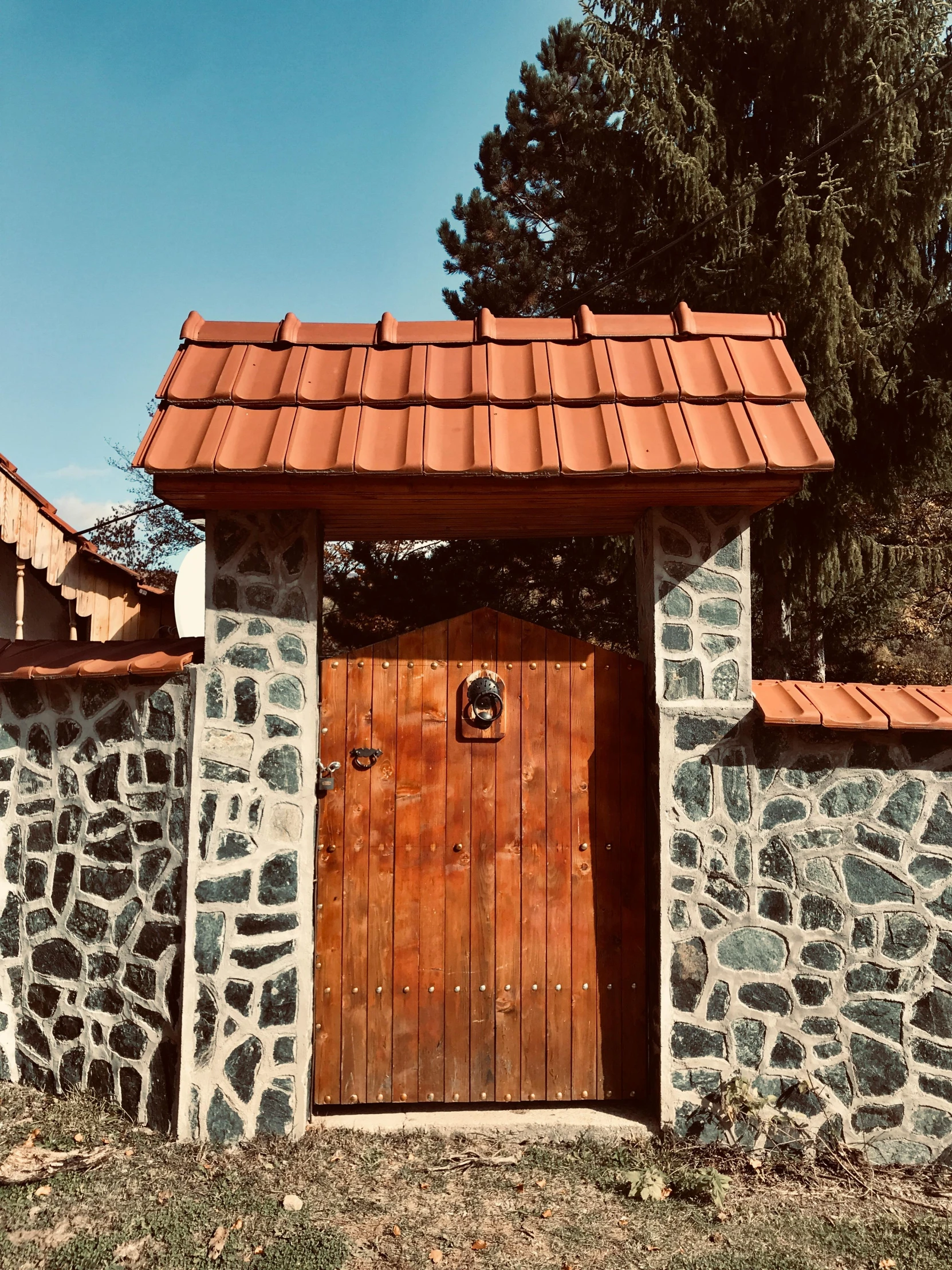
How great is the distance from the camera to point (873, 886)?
353cm

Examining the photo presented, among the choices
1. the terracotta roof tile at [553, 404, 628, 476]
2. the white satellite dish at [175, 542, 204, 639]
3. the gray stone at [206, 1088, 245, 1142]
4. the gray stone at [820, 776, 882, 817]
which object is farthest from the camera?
the white satellite dish at [175, 542, 204, 639]

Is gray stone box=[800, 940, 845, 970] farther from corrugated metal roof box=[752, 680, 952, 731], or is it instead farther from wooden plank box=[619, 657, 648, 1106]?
corrugated metal roof box=[752, 680, 952, 731]

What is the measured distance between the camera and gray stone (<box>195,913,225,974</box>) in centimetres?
351

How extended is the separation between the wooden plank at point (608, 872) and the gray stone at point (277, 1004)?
4.65 feet

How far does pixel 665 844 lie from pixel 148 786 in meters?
2.38

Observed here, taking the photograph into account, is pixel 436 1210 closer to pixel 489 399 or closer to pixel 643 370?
pixel 489 399

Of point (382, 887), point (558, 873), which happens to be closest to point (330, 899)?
point (382, 887)

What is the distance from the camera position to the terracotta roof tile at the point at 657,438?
332 centimetres

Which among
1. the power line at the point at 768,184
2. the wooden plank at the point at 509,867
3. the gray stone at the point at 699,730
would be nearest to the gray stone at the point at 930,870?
the gray stone at the point at 699,730

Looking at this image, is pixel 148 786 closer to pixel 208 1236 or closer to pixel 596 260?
pixel 208 1236

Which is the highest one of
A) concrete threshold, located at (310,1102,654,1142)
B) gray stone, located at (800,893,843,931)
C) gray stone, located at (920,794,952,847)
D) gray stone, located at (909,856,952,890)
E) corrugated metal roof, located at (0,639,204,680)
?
corrugated metal roof, located at (0,639,204,680)

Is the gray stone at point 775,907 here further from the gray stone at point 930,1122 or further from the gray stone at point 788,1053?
the gray stone at point 930,1122

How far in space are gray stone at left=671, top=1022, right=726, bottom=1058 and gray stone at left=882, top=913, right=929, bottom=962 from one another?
83cm

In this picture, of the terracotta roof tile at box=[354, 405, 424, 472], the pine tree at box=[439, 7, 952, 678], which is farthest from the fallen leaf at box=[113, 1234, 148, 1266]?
the pine tree at box=[439, 7, 952, 678]
